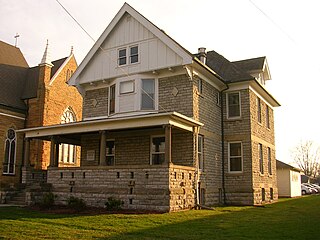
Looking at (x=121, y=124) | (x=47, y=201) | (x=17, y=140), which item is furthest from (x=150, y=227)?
(x=17, y=140)

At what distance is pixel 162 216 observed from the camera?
13.9 meters

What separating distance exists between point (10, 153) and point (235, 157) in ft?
51.2

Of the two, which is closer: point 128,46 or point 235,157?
point 128,46

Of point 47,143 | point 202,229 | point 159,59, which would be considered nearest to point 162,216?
point 202,229

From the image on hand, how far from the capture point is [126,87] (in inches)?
829

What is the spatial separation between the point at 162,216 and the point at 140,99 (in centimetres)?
809

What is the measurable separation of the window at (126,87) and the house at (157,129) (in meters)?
0.06

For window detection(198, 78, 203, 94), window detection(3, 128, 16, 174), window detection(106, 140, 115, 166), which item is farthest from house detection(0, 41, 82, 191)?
window detection(198, 78, 203, 94)

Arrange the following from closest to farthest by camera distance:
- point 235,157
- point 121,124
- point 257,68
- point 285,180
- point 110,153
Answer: point 121,124, point 110,153, point 235,157, point 257,68, point 285,180

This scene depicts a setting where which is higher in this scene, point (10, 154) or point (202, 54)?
point (202, 54)

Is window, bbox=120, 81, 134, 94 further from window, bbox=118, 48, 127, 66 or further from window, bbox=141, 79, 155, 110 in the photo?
window, bbox=118, 48, 127, 66

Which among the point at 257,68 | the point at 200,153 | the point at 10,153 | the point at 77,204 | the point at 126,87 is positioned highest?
the point at 257,68

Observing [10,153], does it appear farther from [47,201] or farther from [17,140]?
[47,201]

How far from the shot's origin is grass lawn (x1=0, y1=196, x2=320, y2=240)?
10180 mm
